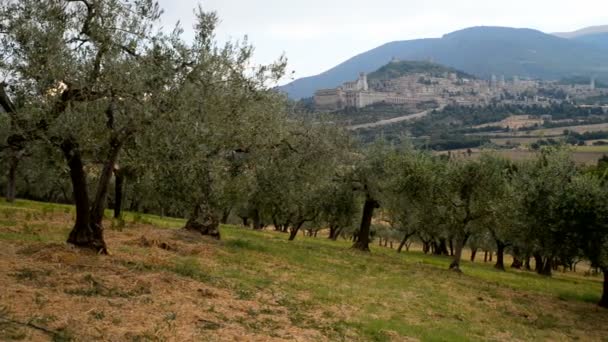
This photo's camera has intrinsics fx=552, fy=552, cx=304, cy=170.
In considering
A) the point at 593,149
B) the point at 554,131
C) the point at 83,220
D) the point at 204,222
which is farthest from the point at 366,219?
the point at 554,131

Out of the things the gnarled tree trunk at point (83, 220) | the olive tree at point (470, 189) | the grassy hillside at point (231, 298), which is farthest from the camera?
the olive tree at point (470, 189)

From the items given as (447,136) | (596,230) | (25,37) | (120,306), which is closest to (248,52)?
(25,37)

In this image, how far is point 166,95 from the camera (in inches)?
598

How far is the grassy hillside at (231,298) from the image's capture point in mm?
12086

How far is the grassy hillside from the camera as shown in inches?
476

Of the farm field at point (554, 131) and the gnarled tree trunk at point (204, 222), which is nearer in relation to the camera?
the gnarled tree trunk at point (204, 222)

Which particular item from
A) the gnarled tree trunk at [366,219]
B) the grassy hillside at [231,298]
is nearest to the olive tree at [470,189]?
the gnarled tree trunk at [366,219]

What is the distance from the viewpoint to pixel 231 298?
15914 mm

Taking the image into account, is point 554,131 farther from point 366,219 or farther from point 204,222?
point 204,222

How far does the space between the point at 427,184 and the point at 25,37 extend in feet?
85.7

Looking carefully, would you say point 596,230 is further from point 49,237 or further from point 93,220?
point 49,237

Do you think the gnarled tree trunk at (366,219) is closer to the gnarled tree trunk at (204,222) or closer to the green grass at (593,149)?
the gnarled tree trunk at (204,222)

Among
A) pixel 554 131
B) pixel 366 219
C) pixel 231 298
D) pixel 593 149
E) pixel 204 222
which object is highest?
pixel 554 131

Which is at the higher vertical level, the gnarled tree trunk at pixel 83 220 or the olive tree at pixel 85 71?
the olive tree at pixel 85 71
